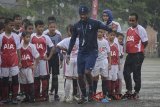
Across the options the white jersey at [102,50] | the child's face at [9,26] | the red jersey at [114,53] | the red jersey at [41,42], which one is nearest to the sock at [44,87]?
the red jersey at [41,42]

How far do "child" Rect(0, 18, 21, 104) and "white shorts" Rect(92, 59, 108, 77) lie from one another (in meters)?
1.86

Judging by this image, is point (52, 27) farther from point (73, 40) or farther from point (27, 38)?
point (73, 40)

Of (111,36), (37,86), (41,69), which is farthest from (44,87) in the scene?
(111,36)

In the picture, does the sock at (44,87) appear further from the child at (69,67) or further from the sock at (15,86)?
the sock at (15,86)

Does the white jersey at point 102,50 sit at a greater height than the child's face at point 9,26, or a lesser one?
lesser

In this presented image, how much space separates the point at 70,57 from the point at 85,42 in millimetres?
767

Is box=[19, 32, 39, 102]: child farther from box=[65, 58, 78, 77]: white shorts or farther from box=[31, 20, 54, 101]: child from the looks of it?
box=[65, 58, 78, 77]: white shorts

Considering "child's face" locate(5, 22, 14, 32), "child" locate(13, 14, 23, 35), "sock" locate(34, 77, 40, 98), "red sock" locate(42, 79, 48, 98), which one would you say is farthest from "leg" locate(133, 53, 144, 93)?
"child's face" locate(5, 22, 14, 32)

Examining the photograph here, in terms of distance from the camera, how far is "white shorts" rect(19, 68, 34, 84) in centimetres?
1200

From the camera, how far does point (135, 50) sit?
12.8 m

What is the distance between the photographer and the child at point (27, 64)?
12.1 metres

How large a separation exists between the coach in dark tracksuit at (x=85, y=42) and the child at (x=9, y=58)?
1183 mm

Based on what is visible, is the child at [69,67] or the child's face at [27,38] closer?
the child's face at [27,38]

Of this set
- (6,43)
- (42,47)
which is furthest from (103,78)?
(6,43)
